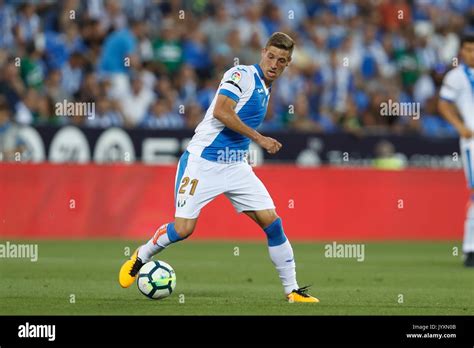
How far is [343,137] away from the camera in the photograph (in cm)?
2266

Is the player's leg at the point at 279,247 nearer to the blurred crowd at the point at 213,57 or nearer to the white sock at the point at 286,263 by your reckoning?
the white sock at the point at 286,263

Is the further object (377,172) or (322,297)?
(377,172)

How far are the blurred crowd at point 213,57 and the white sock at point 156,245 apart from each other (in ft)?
27.6

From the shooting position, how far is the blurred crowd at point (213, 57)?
22.1m

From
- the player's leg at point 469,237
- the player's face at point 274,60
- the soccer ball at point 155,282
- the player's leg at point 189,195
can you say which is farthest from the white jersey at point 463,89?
the soccer ball at point 155,282

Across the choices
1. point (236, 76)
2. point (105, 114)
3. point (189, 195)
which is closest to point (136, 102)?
point (105, 114)

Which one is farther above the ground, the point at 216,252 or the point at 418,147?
the point at 418,147

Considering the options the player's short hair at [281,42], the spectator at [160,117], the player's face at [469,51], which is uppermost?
the player's face at [469,51]

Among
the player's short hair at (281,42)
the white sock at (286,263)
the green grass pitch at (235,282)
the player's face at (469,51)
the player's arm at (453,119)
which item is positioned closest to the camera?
→ the green grass pitch at (235,282)

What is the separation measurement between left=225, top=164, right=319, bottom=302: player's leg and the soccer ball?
100 cm

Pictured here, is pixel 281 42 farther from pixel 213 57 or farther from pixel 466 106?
pixel 213 57
